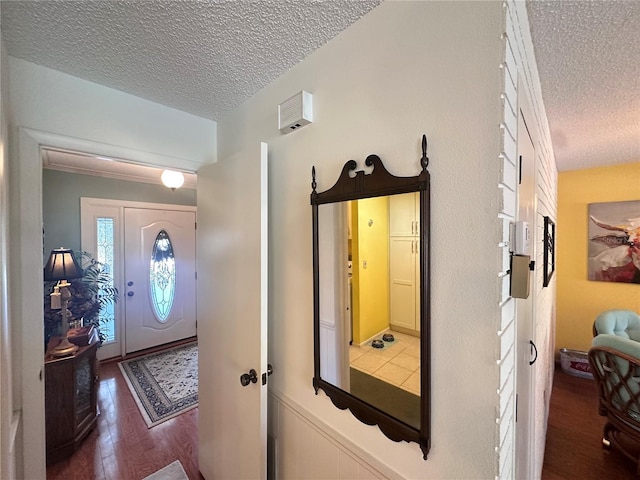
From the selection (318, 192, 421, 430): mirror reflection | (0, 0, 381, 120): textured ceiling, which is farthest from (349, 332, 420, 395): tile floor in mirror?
(0, 0, 381, 120): textured ceiling

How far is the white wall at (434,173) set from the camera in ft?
2.27

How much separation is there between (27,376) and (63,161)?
2.57m

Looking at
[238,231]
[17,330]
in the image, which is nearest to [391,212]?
[238,231]

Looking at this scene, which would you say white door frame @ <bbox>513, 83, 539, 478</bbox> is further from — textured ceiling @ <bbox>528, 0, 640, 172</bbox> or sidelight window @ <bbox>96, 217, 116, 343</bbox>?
sidelight window @ <bbox>96, 217, 116, 343</bbox>

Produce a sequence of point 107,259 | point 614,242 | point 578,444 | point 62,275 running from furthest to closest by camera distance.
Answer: point 107,259 → point 614,242 → point 62,275 → point 578,444

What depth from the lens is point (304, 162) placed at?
1213mm

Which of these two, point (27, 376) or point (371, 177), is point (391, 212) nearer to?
point (371, 177)

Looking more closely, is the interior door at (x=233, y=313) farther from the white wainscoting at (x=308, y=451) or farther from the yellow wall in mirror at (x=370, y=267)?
the yellow wall in mirror at (x=370, y=267)

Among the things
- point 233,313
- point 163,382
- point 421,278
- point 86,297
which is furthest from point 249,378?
point 86,297

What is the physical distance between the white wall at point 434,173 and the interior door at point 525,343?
0.29 metres

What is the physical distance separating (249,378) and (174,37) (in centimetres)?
149

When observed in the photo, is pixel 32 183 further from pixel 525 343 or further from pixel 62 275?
pixel 525 343

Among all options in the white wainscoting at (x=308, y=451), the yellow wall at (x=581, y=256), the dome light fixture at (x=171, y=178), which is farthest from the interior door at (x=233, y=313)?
the yellow wall at (x=581, y=256)

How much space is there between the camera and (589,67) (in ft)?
3.91
